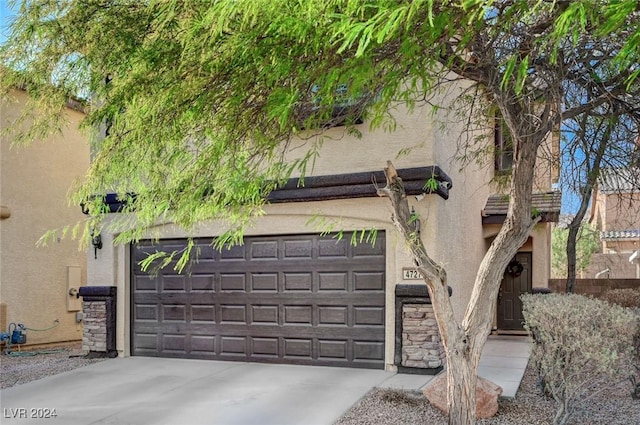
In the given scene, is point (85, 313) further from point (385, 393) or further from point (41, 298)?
point (385, 393)

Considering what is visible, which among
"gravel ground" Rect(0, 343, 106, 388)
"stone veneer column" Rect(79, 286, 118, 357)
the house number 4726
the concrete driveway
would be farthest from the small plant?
"stone veneer column" Rect(79, 286, 118, 357)

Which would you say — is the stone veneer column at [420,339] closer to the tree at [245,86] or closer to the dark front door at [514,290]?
the tree at [245,86]

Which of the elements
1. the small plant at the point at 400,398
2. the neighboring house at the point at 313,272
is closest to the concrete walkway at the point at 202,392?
the small plant at the point at 400,398

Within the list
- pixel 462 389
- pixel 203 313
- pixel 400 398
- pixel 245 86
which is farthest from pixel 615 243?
pixel 245 86

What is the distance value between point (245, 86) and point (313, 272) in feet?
16.6

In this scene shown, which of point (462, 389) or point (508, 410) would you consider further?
point (508, 410)

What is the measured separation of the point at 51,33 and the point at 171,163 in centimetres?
159

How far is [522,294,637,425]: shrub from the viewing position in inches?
209

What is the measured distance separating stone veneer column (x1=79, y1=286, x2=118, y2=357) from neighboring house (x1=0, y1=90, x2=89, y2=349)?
2.82m

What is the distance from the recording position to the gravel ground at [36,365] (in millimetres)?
8837

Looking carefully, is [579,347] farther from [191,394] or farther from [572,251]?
[572,251]

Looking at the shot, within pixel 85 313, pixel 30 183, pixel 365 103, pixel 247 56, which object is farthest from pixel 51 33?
pixel 30 183

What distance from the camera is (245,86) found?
4742mm

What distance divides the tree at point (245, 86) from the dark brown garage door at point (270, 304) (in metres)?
3.62
